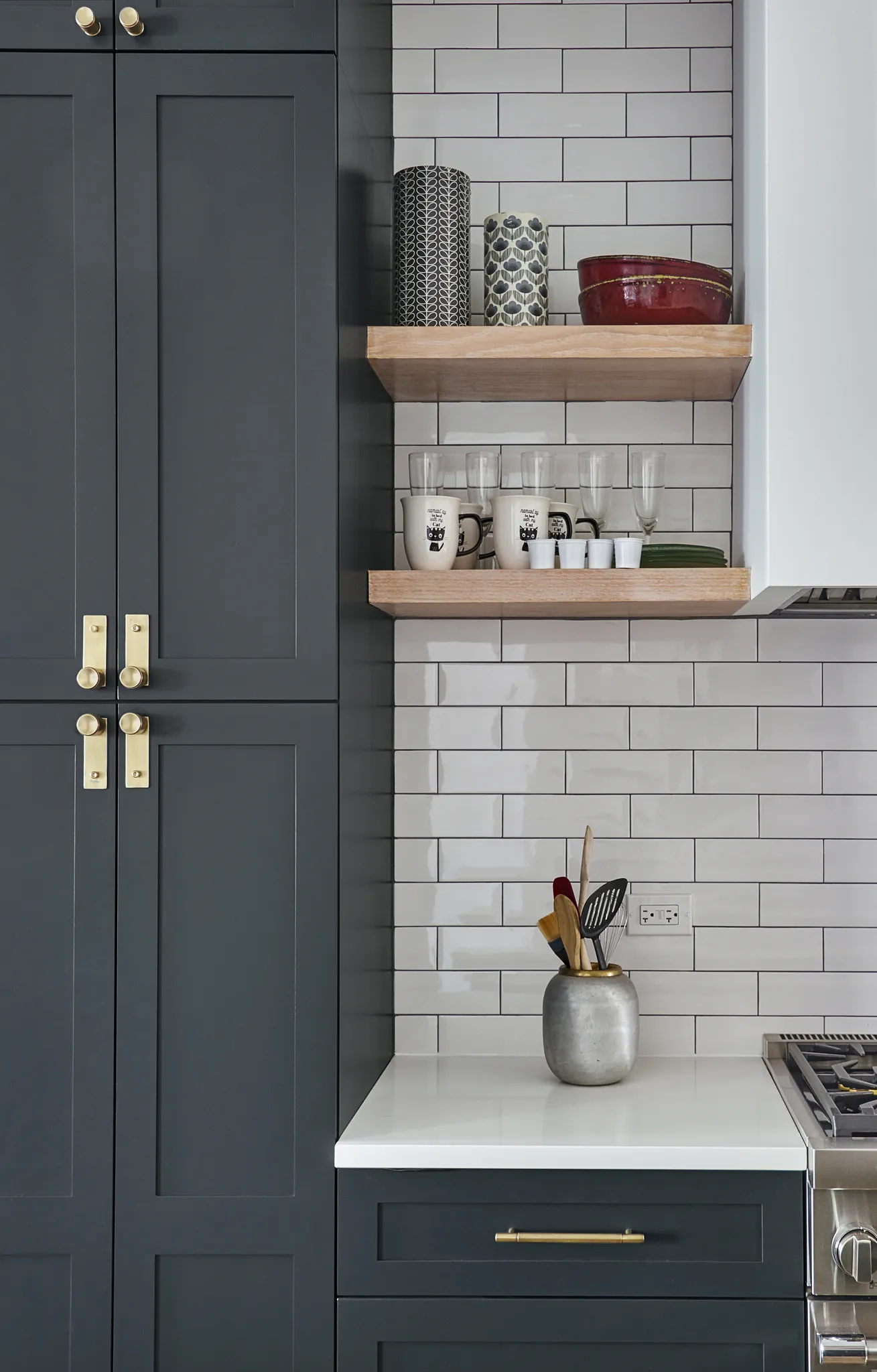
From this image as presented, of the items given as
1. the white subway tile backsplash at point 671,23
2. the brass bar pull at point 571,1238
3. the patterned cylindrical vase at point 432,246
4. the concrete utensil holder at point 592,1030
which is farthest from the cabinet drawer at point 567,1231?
the white subway tile backsplash at point 671,23

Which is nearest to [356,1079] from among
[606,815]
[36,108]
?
[606,815]

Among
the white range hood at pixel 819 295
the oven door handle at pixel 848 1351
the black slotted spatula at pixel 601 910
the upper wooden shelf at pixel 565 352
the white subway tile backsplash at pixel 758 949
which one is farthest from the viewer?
the white subway tile backsplash at pixel 758 949

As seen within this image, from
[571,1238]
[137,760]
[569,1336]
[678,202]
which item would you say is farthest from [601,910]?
[678,202]

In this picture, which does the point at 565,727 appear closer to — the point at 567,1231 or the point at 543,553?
the point at 543,553

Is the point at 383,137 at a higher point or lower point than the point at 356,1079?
higher

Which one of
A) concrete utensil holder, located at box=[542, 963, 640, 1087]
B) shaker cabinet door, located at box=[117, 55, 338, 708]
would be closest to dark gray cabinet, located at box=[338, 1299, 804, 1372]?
concrete utensil holder, located at box=[542, 963, 640, 1087]

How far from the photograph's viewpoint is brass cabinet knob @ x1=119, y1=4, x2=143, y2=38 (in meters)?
1.64

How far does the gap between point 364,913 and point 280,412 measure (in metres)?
0.80

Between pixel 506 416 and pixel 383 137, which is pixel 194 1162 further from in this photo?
pixel 383 137

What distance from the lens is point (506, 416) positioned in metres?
2.20

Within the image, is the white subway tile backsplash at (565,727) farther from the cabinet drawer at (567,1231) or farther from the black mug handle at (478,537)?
the cabinet drawer at (567,1231)

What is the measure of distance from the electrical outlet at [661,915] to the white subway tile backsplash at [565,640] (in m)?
0.45

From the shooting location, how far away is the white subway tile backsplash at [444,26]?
2193 mm

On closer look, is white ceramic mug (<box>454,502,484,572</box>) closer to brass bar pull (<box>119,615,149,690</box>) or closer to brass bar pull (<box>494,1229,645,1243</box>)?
brass bar pull (<box>119,615,149,690</box>)
